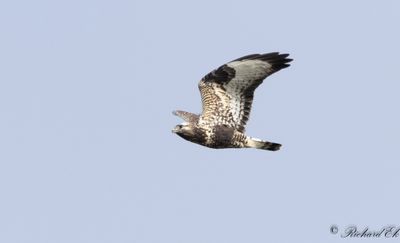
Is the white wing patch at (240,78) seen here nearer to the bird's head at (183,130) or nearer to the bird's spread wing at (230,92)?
the bird's spread wing at (230,92)

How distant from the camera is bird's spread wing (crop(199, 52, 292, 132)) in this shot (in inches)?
796

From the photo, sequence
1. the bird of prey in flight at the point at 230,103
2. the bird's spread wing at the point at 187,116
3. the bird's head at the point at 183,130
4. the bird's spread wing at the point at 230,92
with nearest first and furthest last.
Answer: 1. the bird's head at the point at 183,130
2. the bird of prey in flight at the point at 230,103
3. the bird's spread wing at the point at 230,92
4. the bird's spread wing at the point at 187,116

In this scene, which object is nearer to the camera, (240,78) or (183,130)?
(183,130)

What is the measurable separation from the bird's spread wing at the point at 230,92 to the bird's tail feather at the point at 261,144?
35 centimetres

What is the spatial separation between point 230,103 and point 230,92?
8.2 inches

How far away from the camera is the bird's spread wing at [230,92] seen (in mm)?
20219

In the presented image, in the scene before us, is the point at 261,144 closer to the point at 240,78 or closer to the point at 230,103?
the point at 230,103

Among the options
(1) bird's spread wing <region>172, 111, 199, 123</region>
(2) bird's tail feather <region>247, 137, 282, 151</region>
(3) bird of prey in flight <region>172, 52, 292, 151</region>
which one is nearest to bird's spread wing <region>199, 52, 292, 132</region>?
(3) bird of prey in flight <region>172, 52, 292, 151</region>

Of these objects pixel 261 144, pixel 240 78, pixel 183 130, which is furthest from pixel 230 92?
pixel 183 130

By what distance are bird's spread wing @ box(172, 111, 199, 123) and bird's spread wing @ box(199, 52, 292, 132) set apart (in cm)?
14

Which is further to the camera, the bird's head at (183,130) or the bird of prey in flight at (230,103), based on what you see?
the bird of prey in flight at (230,103)

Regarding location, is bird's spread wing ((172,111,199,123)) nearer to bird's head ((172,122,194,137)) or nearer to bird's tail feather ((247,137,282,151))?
bird's head ((172,122,194,137))

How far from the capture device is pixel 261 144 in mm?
20297

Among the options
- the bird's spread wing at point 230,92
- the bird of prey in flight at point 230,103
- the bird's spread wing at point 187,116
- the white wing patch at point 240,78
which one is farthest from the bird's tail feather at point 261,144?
the bird's spread wing at point 187,116
